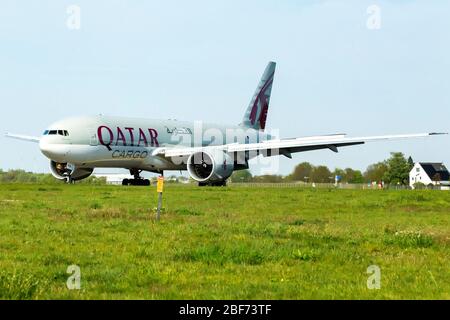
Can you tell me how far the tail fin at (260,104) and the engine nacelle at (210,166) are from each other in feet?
53.3

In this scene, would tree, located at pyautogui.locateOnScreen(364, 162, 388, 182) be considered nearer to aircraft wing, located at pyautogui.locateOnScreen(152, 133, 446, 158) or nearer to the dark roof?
the dark roof

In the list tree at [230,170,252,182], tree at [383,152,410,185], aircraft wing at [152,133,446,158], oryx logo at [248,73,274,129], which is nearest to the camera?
aircraft wing at [152,133,446,158]

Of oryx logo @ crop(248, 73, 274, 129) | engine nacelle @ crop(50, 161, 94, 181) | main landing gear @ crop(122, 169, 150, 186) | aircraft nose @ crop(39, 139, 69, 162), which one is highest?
oryx logo @ crop(248, 73, 274, 129)

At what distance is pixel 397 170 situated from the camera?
451 feet

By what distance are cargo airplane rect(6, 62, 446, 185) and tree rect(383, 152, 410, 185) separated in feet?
271

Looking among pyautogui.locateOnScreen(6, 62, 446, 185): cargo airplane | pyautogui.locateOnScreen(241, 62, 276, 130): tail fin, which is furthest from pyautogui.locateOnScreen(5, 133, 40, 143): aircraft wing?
pyautogui.locateOnScreen(241, 62, 276, 130): tail fin

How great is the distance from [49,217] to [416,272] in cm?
1160

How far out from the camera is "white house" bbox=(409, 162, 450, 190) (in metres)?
139

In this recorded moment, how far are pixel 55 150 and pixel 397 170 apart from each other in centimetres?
10398

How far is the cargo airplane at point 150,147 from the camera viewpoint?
45562 millimetres

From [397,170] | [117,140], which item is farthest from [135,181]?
[397,170]

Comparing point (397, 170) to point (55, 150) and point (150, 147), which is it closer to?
point (150, 147)

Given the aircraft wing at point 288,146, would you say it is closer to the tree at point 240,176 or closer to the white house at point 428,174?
the tree at point 240,176
